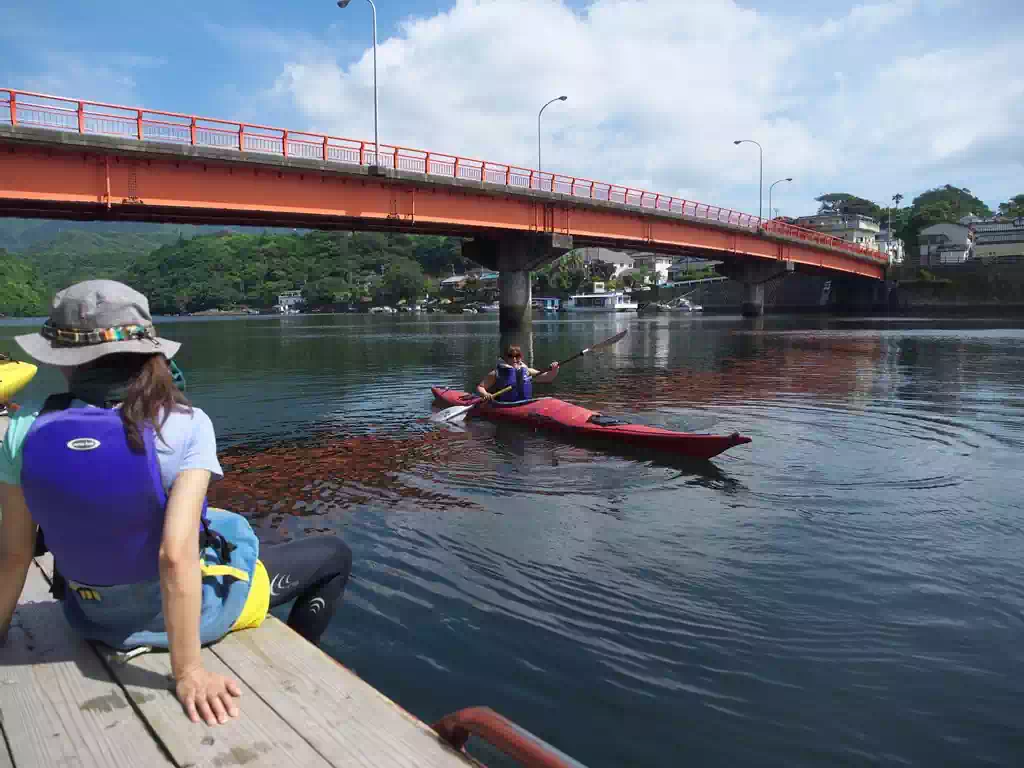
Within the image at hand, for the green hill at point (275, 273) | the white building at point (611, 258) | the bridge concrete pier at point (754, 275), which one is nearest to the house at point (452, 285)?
the green hill at point (275, 273)

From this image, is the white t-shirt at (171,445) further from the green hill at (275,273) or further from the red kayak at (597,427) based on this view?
the green hill at (275,273)

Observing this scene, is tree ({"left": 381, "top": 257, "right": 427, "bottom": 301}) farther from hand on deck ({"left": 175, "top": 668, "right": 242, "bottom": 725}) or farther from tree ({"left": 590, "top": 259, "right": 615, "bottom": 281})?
hand on deck ({"left": 175, "top": 668, "right": 242, "bottom": 725})

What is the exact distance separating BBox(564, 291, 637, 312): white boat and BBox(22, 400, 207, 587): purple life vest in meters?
99.9

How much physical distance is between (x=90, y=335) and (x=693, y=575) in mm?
5614

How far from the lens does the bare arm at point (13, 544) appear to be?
115 inches

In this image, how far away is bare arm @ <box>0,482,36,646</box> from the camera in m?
2.92

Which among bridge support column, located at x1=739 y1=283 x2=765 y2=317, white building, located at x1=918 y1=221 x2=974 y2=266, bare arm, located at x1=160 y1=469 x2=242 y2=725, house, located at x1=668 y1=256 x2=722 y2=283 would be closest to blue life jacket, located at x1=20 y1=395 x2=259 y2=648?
bare arm, located at x1=160 y1=469 x2=242 y2=725

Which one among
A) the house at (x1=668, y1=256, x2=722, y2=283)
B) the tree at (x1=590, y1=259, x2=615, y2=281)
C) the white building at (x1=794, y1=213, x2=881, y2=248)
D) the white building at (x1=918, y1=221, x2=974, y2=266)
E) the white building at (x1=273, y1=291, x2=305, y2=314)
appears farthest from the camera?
the white building at (x1=273, y1=291, x2=305, y2=314)

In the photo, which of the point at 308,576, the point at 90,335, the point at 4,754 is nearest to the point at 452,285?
the point at 308,576

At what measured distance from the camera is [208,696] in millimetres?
2803

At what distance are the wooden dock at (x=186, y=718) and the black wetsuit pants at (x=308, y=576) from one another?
17.1 inches

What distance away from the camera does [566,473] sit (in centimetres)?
1095

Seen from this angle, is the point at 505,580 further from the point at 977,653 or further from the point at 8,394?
the point at 8,394

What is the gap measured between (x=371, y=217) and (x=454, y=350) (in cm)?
949
